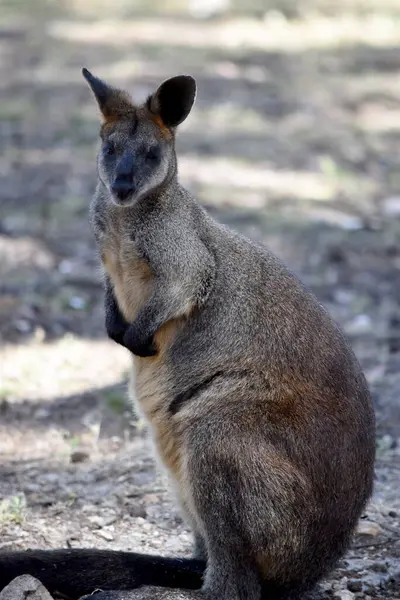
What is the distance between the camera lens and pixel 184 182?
1127 cm

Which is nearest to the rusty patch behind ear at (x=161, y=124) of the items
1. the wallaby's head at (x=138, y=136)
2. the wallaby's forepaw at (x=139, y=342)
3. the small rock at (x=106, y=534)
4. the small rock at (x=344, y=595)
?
the wallaby's head at (x=138, y=136)

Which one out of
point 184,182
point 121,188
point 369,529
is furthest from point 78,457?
point 184,182

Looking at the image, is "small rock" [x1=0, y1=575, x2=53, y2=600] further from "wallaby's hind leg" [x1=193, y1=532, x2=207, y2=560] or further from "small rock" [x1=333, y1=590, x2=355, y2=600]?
"small rock" [x1=333, y1=590, x2=355, y2=600]

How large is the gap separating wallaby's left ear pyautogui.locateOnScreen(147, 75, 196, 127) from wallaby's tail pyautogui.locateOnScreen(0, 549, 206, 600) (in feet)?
Answer: 5.96

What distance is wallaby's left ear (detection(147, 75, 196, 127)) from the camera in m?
4.98

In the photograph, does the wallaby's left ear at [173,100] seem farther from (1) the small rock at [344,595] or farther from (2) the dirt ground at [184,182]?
(1) the small rock at [344,595]

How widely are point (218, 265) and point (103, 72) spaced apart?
998 centimetres

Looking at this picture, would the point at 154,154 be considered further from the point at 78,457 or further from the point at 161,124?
A: the point at 78,457

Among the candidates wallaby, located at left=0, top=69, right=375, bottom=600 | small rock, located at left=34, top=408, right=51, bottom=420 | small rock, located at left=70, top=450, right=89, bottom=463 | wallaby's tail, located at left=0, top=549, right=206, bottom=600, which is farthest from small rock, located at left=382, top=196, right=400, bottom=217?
wallaby's tail, located at left=0, top=549, right=206, bottom=600

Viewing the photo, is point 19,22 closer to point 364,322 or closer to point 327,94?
point 327,94

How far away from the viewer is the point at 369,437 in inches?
183

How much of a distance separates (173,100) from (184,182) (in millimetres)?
6209

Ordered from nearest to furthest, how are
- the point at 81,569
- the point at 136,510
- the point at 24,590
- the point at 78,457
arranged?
the point at 24,590
the point at 81,569
the point at 136,510
the point at 78,457

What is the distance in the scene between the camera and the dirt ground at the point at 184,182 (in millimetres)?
5777
